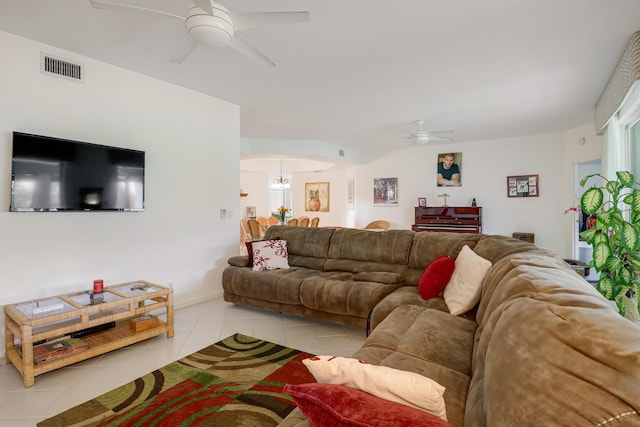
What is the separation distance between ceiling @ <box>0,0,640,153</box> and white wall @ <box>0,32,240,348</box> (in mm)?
260

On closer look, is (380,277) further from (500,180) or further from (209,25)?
(500,180)

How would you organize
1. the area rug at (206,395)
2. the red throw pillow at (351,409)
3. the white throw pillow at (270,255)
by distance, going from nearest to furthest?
the red throw pillow at (351,409), the area rug at (206,395), the white throw pillow at (270,255)

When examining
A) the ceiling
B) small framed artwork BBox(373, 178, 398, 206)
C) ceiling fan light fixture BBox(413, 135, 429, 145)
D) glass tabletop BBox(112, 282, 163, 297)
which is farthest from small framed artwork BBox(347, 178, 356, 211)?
glass tabletop BBox(112, 282, 163, 297)

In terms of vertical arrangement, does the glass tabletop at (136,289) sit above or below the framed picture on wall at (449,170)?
below

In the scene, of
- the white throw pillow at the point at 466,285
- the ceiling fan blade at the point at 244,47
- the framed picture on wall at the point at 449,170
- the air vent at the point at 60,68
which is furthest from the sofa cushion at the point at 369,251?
the framed picture on wall at the point at 449,170

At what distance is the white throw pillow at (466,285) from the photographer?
214cm

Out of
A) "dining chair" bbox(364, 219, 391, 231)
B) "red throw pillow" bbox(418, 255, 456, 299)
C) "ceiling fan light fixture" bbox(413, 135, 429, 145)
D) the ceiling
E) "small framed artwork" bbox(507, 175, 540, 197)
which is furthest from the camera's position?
"dining chair" bbox(364, 219, 391, 231)

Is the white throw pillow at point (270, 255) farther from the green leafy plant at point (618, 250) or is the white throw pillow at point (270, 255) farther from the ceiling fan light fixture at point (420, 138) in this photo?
the ceiling fan light fixture at point (420, 138)

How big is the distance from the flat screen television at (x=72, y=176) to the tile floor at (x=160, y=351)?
49.5 inches

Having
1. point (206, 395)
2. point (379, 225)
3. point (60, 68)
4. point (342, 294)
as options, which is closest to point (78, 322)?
point (206, 395)

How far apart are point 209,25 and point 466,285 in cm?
233

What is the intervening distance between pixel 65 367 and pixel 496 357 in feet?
9.36

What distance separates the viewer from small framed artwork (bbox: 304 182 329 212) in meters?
9.76

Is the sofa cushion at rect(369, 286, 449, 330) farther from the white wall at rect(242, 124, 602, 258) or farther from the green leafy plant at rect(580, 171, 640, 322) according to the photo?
the white wall at rect(242, 124, 602, 258)
